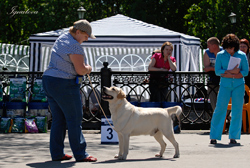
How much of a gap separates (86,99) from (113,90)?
15.9 feet

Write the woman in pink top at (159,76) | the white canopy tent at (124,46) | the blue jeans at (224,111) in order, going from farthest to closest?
the white canopy tent at (124,46), the woman in pink top at (159,76), the blue jeans at (224,111)

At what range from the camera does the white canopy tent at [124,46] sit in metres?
14.8

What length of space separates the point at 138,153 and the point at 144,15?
2801cm

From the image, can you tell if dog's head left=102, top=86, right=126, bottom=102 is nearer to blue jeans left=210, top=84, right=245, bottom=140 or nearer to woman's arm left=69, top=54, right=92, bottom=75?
woman's arm left=69, top=54, right=92, bottom=75

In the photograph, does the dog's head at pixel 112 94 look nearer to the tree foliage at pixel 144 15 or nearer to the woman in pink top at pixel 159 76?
the woman in pink top at pixel 159 76

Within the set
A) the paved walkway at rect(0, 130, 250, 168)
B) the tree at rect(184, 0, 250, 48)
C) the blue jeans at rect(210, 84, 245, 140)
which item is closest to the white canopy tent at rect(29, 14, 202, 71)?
the paved walkway at rect(0, 130, 250, 168)

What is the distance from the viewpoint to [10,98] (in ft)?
36.2

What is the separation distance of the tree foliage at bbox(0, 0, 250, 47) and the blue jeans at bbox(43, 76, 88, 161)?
23888 millimetres

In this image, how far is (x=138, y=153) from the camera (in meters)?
7.47

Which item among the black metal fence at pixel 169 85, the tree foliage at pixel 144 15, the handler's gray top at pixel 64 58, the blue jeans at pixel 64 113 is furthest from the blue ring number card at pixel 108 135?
the tree foliage at pixel 144 15

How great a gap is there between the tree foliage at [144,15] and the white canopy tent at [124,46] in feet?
48.6

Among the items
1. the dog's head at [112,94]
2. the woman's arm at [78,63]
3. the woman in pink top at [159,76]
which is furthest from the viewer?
the woman in pink top at [159,76]

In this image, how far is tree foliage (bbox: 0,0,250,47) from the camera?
31109 mm

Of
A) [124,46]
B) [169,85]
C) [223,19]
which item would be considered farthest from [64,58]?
[223,19]
